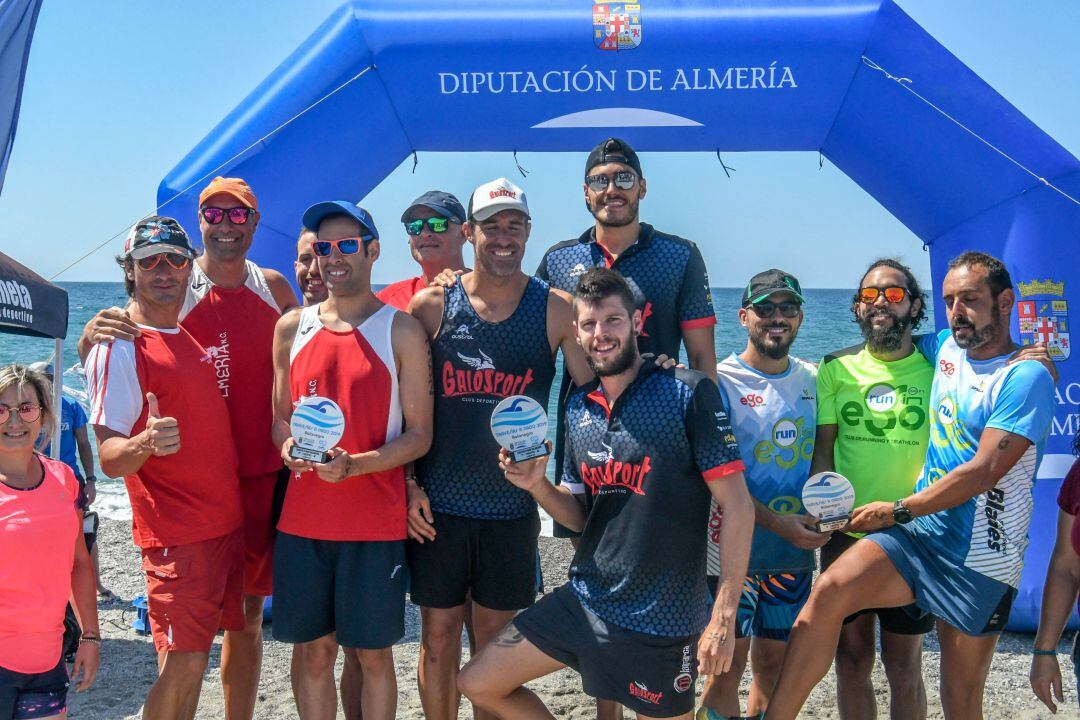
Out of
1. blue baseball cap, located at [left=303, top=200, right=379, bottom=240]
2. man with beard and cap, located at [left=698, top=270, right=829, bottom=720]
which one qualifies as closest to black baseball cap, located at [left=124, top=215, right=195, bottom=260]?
blue baseball cap, located at [left=303, top=200, right=379, bottom=240]

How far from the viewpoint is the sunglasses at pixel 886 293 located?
3701mm

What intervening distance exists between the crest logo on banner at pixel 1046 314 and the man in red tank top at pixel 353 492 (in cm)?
326

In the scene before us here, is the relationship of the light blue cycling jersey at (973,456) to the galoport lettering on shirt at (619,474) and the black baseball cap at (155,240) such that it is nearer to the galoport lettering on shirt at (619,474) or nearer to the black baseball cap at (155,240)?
the galoport lettering on shirt at (619,474)

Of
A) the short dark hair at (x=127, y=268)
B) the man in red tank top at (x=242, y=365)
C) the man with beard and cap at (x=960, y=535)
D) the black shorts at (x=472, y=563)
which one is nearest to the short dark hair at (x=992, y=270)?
the man with beard and cap at (x=960, y=535)

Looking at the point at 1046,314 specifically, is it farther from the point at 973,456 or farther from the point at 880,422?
the point at 973,456

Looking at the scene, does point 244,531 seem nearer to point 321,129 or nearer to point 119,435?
point 119,435

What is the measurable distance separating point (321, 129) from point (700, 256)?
7.41ft

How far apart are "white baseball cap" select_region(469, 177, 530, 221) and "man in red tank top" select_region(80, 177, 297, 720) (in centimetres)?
104

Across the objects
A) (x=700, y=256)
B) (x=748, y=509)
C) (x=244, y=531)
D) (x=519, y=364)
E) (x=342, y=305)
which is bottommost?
(x=244, y=531)

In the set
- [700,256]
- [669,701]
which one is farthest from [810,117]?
[669,701]

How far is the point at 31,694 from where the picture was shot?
2.91m

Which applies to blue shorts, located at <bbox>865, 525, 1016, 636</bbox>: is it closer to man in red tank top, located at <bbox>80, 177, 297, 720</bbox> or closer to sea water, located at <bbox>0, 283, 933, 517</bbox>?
man in red tank top, located at <bbox>80, 177, 297, 720</bbox>

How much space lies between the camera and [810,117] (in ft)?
16.3

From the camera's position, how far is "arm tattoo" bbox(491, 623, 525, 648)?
319cm
